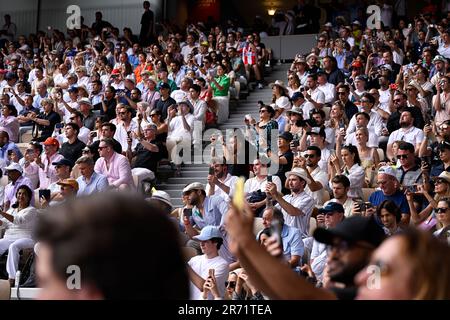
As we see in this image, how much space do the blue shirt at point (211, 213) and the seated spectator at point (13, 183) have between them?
8.55 ft

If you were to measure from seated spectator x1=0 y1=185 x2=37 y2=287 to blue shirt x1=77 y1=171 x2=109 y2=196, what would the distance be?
2.01 feet

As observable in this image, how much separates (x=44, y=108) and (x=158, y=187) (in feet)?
12.7

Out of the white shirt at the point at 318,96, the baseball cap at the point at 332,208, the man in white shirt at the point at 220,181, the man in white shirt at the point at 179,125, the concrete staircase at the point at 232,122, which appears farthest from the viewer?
the white shirt at the point at 318,96

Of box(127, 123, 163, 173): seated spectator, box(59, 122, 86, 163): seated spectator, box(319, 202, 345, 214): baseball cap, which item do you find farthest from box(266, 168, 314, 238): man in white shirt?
box(59, 122, 86, 163): seated spectator

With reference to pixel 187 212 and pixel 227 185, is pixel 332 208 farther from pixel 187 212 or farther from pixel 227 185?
pixel 227 185

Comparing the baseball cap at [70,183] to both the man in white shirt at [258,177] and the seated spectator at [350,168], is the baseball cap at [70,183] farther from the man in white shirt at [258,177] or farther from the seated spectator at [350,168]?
the seated spectator at [350,168]

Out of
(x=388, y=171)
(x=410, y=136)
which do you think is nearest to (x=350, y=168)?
(x=388, y=171)

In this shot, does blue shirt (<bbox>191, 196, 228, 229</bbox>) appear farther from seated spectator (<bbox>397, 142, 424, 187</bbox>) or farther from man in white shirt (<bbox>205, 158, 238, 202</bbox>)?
seated spectator (<bbox>397, 142, 424, 187</bbox>)

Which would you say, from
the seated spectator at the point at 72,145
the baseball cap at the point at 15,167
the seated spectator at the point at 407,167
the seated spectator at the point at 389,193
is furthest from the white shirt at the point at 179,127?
the seated spectator at the point at 389,193

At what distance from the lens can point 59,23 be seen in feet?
78.4

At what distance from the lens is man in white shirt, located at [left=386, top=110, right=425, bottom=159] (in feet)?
34.0

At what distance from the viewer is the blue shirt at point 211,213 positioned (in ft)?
29.7

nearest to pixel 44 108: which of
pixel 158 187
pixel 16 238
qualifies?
pixel 158 187

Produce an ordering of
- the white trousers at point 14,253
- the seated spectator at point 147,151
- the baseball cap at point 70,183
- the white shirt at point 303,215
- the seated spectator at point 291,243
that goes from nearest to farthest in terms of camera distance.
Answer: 1. the seated spectator at point 291,243
2. the white shirt at point 303,215
3. the white trousers at point 14,253
4. the baseball cap at point 70,183
5. the seated spectator at point 147,151
